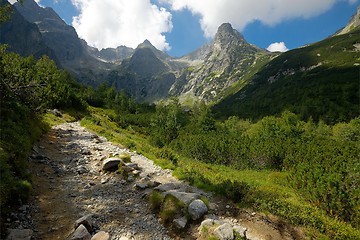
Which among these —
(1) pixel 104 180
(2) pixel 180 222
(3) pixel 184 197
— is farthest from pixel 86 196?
(2) pixel 180 222

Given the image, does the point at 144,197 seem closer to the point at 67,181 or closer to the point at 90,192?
the point at 90,192

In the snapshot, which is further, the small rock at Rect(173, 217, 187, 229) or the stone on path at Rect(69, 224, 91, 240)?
the small rock at Rect(173, 217, 187, 229)

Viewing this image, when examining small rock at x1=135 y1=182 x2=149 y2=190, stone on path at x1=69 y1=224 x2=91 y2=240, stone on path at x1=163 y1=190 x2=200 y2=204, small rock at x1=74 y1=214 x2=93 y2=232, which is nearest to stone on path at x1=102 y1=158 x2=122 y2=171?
small rock at x1=135 y1=182 x2=149 y2=190

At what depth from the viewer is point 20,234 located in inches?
326

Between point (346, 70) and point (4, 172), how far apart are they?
228884 millimetres

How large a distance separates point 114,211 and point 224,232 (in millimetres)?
4980

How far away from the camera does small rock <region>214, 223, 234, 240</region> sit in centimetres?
857

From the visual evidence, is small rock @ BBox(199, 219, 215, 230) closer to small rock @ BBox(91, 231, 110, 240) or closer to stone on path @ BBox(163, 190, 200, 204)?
stone on path @ BBox(163, 190, 200, 204)

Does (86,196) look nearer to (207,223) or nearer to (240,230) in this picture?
(207,223)

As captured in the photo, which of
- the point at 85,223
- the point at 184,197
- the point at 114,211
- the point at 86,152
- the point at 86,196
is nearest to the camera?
the point at 85,223


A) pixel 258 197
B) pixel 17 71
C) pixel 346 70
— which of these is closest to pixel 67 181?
pixel 258 197

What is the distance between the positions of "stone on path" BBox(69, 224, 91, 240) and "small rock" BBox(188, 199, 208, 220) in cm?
394

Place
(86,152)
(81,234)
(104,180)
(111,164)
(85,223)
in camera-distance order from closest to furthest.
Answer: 1. (81,234)
2. (85,223)
3. (104,180)
4. (111,164)
5. (86,152)

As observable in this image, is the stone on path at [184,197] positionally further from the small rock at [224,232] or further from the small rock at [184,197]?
the small rock at [224,232]
